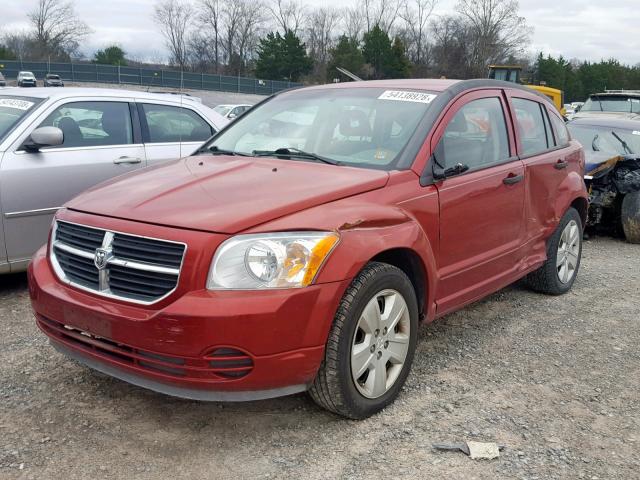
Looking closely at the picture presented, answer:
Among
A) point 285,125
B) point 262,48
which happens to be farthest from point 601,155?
point 262,48

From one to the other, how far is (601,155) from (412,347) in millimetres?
5867

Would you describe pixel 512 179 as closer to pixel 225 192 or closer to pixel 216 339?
pixel 225 192

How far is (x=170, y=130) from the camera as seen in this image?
594 centimetres

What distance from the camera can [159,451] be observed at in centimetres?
283

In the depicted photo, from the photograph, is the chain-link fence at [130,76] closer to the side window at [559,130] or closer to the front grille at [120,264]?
the side window at [559,130]

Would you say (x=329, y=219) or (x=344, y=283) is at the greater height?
(x=329, y=219)

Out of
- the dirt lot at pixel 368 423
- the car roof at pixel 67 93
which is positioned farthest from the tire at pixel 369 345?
the car roof at pixel 67 93

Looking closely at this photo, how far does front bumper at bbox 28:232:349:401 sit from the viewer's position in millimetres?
2562

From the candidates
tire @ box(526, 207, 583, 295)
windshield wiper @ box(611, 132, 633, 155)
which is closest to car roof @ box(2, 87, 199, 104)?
tire @ box(526, 207, 583, 295)

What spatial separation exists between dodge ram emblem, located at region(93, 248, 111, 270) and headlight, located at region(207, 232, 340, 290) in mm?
533

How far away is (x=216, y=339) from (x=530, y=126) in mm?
3188

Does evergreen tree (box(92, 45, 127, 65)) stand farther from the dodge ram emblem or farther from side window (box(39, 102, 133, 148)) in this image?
the dodge ram emblem

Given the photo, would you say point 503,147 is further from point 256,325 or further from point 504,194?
point 256,325

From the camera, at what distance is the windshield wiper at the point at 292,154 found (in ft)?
11.6
